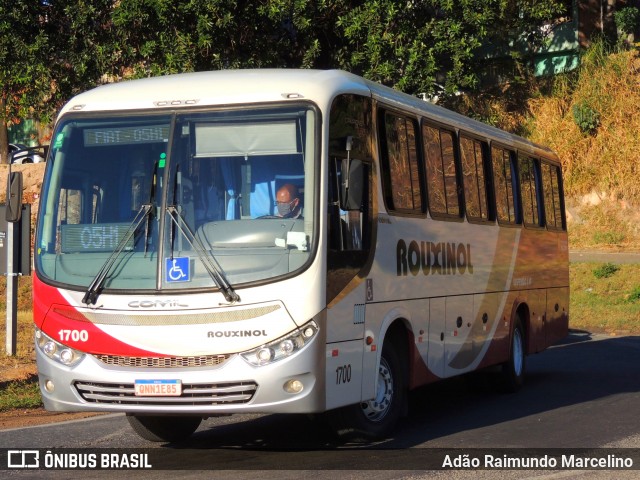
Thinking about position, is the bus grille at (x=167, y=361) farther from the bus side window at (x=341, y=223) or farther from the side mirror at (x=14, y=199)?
the side mirror at (x=14, y=199)

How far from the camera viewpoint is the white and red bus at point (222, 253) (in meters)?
8.88

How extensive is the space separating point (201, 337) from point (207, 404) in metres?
0.50

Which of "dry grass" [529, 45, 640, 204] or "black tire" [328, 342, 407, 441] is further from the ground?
"dry grass" [529, 45, 640, 204]

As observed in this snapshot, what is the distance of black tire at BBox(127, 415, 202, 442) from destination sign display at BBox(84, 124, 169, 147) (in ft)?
8.08

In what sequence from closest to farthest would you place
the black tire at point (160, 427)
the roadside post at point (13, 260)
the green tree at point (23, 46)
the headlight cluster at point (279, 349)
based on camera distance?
1. the headlight cluster at point (279, 349)
2. the black tire at point (160, 427)
3. the roadside post at point (13, 260)
4. the green tree at point (23, 46)

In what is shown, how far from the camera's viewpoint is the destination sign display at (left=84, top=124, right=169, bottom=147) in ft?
31.1

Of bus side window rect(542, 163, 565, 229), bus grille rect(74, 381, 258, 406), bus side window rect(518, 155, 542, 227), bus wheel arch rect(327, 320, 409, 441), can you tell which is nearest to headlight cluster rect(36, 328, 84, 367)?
bus grille rect(74, 381, 258, 406)

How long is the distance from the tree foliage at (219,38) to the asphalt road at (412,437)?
1193cm

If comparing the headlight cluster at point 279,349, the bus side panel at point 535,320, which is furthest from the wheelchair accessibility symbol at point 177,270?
the bus side panel at point 535,320

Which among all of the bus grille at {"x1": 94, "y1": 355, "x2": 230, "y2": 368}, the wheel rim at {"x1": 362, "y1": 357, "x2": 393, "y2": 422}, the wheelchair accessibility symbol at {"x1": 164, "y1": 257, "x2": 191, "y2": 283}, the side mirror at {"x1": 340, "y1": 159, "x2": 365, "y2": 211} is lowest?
the wheel rim at {"x1": 362, "y1": 357, "x2": 393, "y2": 422}

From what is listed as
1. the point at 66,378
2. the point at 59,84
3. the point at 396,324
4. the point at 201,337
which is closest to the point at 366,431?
the point at 396,324

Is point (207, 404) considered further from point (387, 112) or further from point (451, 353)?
point (451, 353)

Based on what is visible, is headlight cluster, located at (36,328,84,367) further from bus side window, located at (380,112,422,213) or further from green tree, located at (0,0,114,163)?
green tree, located at (0,0,114,163)

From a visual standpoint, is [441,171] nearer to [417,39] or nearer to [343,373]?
[343,373]
